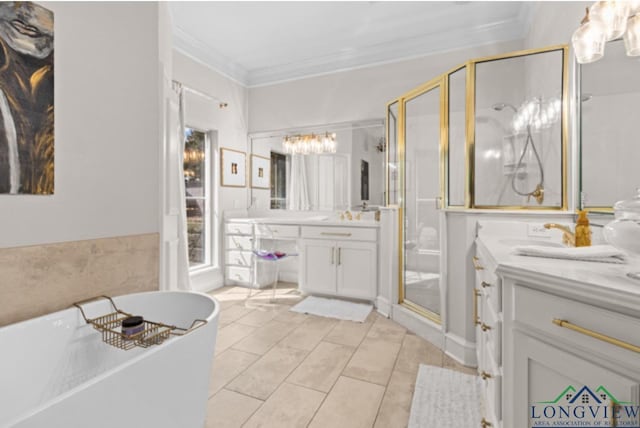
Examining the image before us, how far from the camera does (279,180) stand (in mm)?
4332

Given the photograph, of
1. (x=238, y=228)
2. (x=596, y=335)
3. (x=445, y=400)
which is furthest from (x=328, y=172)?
(x=596, y=335)

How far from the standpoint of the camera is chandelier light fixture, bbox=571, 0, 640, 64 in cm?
124

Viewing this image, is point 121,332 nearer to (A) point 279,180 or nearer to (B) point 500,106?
Result: (B) point 500,106

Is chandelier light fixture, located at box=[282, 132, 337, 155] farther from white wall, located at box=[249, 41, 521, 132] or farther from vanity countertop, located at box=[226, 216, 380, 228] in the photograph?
vanity countertop, located at box=[226, 216, 380, 228]

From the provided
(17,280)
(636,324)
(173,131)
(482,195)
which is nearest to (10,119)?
(17,280)

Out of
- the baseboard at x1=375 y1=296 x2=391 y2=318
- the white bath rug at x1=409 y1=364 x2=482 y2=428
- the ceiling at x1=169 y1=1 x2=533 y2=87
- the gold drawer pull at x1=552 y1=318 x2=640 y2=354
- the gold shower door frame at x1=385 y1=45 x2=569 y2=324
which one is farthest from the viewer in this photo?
the baseboard at x1=375 y1=296 x2=391 y2=318

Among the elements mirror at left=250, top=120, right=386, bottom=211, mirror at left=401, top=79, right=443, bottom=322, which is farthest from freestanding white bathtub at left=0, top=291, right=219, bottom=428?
mirror at left=250, top=120, right=386, bottom=211

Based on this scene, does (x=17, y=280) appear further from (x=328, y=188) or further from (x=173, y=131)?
(x=328, y=188)

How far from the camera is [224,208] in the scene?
13.1 ft

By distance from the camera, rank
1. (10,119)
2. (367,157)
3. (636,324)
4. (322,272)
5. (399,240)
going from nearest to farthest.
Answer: (636,324) < (10,119) < (399,240) < (322,272) < (367,157)

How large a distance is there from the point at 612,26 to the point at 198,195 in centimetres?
378

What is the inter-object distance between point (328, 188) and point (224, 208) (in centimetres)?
139

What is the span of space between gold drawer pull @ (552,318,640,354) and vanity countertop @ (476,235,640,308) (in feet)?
0.27

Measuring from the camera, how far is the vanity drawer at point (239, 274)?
3861 millimetres
